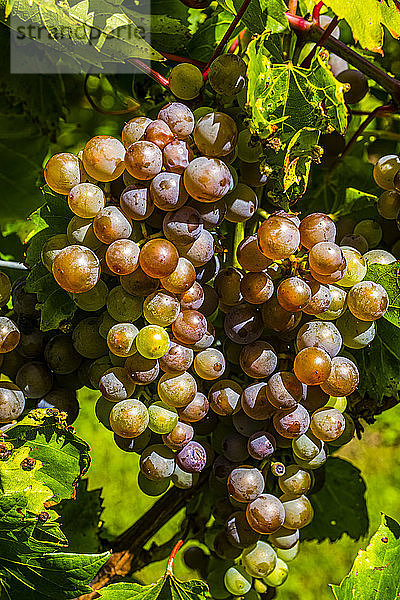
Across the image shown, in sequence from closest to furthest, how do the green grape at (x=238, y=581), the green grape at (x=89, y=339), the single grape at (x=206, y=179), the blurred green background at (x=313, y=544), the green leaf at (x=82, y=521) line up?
the single grape at (x=206, y=179)
the green grape at (x=89, y=339)
the green grape at (x=238, y=581)
the green leaf at (x=82, y=521)
the blurred green background at (x=313, y=544)

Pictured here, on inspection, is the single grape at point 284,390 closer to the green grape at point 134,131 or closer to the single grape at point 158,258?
the single grape at point 158,258

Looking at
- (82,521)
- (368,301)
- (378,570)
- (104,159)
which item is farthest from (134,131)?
(82,521)

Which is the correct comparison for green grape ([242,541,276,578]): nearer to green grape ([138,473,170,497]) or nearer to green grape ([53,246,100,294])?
green grape ([138,473,170,497])

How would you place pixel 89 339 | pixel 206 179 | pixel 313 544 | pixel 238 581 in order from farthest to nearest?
pixel 313 544
pixel 238 581
pixel 89 339
pixel 206 179

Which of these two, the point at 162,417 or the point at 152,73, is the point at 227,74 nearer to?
the point at 152,73

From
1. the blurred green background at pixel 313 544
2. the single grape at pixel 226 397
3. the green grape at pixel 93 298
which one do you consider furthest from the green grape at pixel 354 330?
the blurred green background at pixel 313 544

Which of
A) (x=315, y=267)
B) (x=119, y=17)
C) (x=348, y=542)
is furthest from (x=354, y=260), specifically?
(x=348, y=542)
